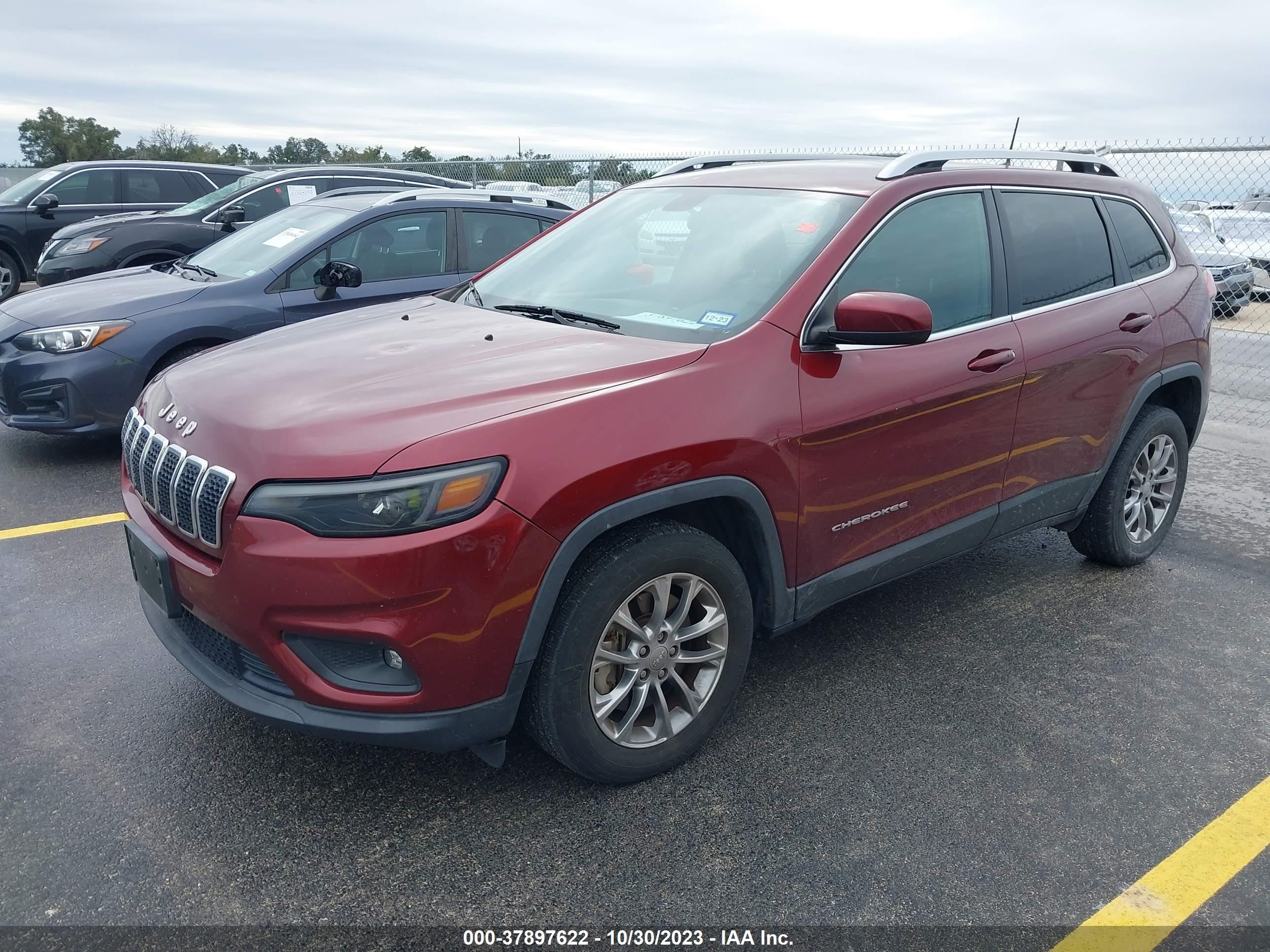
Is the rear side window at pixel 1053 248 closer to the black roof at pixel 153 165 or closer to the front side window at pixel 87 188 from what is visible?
the black roof at pixel 153 165

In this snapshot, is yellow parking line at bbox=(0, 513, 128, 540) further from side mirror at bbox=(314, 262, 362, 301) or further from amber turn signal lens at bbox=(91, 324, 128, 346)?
side mirror at bbox=(314, 262, 362, 301)

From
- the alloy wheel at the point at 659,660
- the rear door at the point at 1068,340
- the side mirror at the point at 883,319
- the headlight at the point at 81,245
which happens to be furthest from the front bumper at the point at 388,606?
the headlight at the point at 81,245

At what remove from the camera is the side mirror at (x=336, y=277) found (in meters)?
5.34

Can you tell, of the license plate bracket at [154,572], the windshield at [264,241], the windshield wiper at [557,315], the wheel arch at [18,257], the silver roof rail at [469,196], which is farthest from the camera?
the wheel arch at [18,257]

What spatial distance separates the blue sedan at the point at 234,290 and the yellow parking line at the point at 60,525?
2.78 ft

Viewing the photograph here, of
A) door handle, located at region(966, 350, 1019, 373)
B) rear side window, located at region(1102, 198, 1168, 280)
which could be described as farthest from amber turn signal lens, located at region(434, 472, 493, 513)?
rear side window, located at region(1102, 198, 1168, 280)

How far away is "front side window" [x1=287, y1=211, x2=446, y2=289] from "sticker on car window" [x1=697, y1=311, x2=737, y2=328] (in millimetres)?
3730

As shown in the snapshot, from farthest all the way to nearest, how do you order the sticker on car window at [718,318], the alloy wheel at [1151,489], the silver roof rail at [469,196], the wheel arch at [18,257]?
the wheel arch at [18,257] → the silver roof rail at [469,196] → the alloy wheel at [1151,489] → the sticker on car window at [718,318]

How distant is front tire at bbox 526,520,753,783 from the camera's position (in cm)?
257

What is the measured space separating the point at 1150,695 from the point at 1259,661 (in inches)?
24.9

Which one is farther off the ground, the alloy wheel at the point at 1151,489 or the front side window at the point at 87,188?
the front side window at the point at 87,188

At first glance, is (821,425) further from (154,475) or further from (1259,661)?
(1259,661)

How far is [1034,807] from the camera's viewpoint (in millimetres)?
2840

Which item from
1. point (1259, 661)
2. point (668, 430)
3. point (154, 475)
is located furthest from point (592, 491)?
point (1259, 661)
